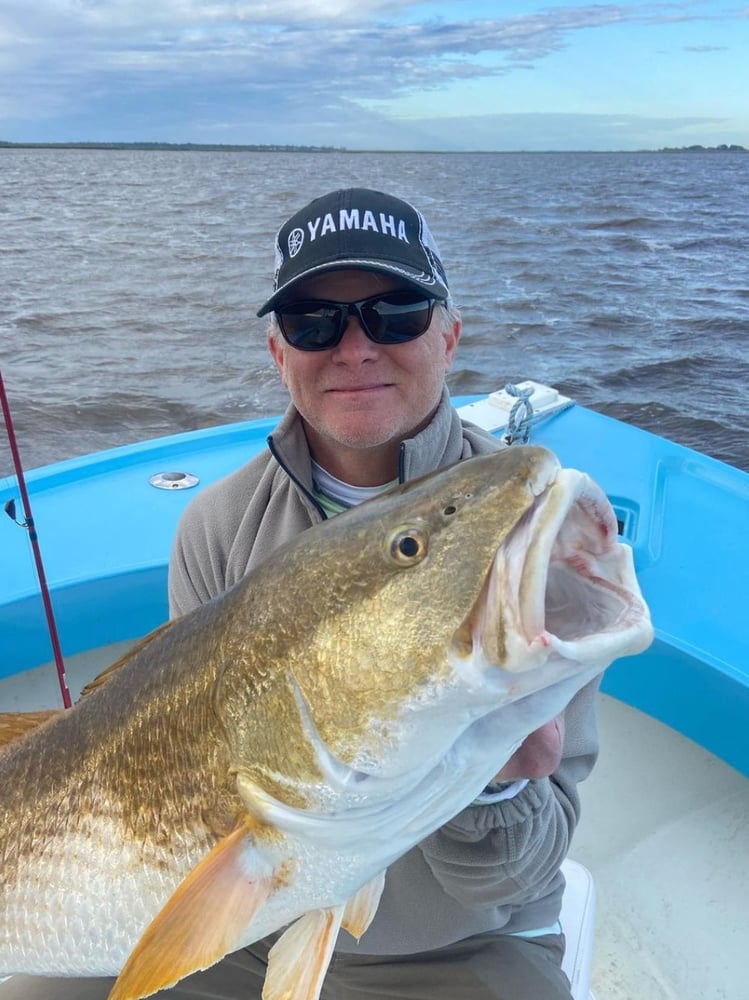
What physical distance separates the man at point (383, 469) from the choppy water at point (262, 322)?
7910mm

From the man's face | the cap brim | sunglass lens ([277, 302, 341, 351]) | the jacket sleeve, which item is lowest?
the jacket sleeve

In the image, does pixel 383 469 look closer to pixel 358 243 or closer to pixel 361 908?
pixel 358 243

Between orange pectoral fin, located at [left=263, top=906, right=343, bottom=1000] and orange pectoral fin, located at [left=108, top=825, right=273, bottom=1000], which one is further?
orange pectoral fin, located at [left=263, top=906, right=343, bottom=1000]

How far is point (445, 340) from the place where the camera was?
2.56 metres

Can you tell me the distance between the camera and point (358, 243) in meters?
2.30

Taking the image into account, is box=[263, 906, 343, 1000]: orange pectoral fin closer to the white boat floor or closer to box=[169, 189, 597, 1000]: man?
box=[169, 189, 597, 1000]: man

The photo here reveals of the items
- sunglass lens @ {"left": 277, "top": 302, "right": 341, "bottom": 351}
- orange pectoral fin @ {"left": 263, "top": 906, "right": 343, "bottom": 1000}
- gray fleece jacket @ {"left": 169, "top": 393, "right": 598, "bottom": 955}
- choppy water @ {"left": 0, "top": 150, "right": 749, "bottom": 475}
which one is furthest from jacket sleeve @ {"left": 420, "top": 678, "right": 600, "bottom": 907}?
choppy water @ {"left": 0, "top": 150, "right": 749, "bottom": 475}

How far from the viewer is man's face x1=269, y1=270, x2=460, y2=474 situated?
7.73 ft

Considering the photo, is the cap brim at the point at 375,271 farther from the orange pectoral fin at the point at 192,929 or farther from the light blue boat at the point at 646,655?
the light blue boat at the point at 646,655

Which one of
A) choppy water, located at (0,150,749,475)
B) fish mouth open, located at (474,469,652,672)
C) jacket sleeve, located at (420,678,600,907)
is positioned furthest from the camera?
choppy water, located at (0,150,749,475)

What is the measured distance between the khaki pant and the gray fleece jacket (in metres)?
0.06

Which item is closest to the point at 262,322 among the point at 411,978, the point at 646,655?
the point at 646,655

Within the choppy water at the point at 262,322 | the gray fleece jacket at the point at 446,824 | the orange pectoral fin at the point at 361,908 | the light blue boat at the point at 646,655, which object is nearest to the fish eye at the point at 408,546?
the gray fleece jacket at the point at 446,824

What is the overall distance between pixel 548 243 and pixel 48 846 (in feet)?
85.3
